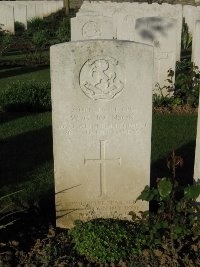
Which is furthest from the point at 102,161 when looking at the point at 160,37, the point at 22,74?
the point at 22,74

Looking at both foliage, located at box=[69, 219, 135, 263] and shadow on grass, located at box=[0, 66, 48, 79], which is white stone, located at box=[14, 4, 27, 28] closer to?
shadow on grass, located at box=[0, 66, 48, 79]

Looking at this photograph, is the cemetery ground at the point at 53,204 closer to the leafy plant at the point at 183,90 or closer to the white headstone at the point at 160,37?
the leafy plant at the point at 183,90

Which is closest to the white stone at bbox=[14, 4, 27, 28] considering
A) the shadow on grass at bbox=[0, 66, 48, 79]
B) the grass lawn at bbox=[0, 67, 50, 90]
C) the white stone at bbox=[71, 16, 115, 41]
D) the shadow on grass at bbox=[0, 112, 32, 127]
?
the shadow on grass at bbox=[0, 66, 48, 79]

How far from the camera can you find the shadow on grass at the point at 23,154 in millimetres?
5820

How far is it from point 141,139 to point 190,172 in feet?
6.16

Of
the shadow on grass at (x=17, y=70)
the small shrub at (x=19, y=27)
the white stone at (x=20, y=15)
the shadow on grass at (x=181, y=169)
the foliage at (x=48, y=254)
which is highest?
the white stone at (x=20, y=15)

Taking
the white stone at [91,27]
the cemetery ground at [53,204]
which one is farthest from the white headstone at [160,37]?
the white stone at [91,27]

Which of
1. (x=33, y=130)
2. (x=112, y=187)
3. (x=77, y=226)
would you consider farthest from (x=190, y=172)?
(x=33, y=130)

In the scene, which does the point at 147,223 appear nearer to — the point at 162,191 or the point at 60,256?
the point at 162,191

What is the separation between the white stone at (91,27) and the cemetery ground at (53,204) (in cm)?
174

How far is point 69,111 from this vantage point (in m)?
4.05

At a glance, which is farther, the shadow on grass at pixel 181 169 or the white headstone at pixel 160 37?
the white headstone at pixel 160 37

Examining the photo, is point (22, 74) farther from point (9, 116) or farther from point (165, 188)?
point (165, 188)

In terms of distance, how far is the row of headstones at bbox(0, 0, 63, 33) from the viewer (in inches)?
784
